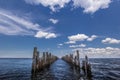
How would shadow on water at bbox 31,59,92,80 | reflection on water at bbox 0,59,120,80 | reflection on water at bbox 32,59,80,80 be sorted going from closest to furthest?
1. shadow on water at bbox 31,59,92,80
2. reflection on water at bbox 32,59,80,80
3. reflection on water at bbox 0,59,120,80

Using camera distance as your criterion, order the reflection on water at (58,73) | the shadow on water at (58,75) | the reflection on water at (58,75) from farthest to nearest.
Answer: the reflection on water at (58,73), the reflection on water at (58,75), the shadow on water at (58,75)

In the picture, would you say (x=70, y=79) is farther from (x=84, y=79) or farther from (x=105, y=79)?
(x=105, y=79)

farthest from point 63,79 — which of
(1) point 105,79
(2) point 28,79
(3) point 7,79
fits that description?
(3) point 7,79

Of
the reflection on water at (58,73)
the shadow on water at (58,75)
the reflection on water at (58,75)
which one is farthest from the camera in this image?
the reflection on water at (58,73)

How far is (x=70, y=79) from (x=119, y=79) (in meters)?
7.46

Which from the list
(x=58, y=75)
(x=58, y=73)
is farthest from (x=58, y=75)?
(x=58, y=73)

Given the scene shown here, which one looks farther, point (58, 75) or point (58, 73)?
point (58, 73)

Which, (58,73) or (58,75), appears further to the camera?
(58,73)

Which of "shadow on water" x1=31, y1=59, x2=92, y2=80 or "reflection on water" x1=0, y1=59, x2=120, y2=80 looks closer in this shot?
"shadow on water" x1=31, y1=59, x2=92, y2=80

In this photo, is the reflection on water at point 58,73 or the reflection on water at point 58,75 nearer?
the reflection on water at point 58,75

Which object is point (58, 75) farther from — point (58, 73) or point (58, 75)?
point (58, 73)

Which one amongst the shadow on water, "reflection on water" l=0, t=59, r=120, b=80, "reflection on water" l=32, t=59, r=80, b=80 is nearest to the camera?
the shadow on water

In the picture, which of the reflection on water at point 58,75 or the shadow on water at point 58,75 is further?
the reflection on water at point 58,75

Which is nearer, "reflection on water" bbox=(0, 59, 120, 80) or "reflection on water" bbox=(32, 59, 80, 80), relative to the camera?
"reflection on water" bbox=(32, 59, 80, 80)
